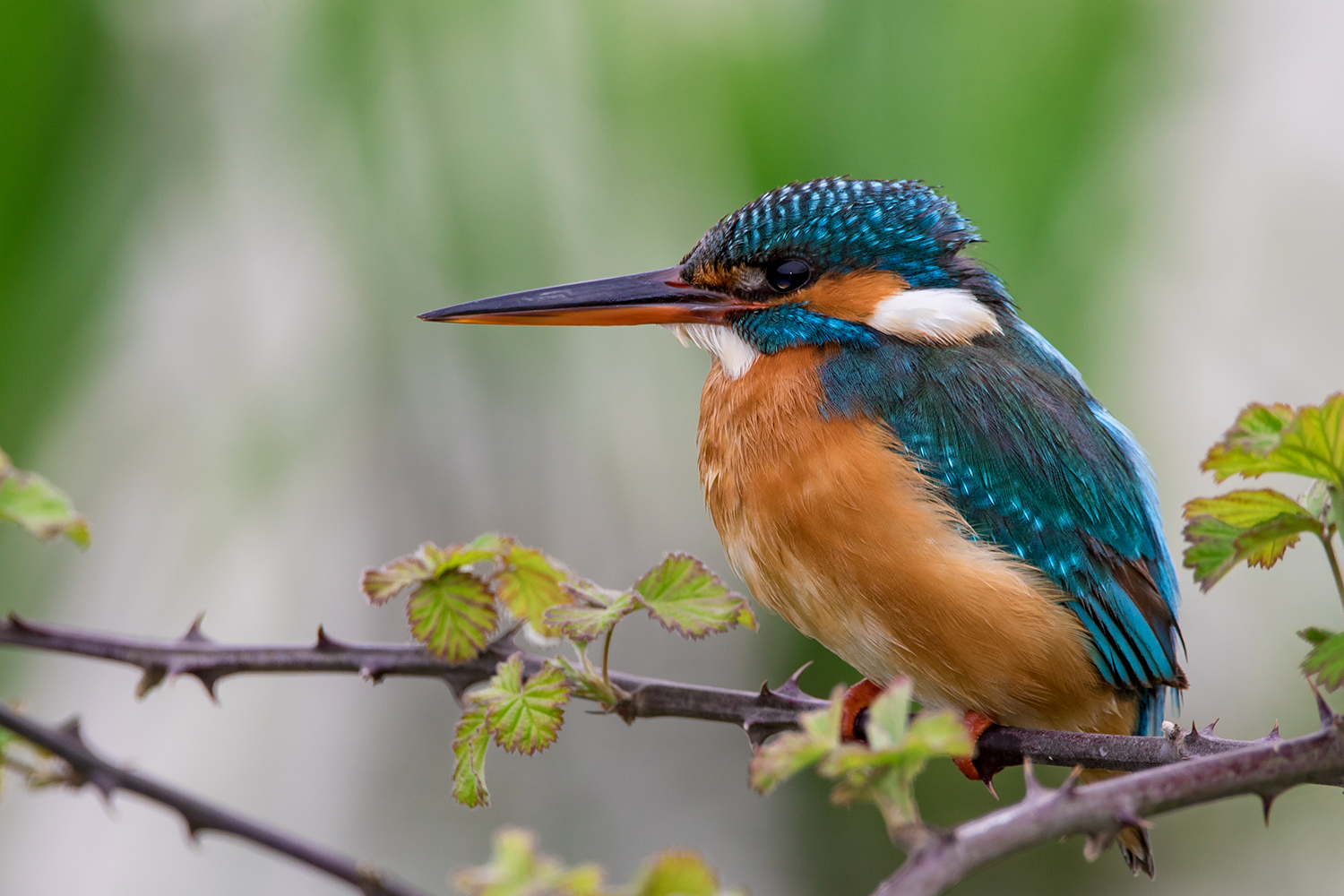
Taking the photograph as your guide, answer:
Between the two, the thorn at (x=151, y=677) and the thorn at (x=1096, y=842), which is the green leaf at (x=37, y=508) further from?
the thorn at (x=1096, y=842)

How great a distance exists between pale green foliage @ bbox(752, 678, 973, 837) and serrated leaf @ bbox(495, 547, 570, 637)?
1.19 ft

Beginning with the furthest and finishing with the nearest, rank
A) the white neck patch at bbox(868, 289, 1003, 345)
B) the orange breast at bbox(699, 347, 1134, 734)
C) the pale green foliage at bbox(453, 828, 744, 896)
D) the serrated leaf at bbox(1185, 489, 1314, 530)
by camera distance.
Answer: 1. the white neck patch at bbox(868, 289, 1003, 345)
2. the orange breast at bbox(699, 347, 1134, 734)
3. the serrated leaf at bbox(1185, 489, 1314, 530)
4. the pale green foliage at bbox(453, 828, 744, 896)

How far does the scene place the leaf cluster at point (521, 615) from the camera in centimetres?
75

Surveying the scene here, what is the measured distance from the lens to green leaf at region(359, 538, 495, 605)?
0.78m

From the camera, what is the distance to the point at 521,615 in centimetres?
83

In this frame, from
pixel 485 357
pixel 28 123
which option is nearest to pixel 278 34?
pixel 28 123

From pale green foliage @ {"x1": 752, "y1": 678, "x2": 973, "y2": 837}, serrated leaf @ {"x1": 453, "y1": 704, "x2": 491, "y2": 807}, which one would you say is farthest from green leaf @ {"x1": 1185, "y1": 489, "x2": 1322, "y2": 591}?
serrated leaf @ {"x1": 453, "y1": 704, "x2": 491, "y2": 807}

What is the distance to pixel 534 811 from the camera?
7.50 feet

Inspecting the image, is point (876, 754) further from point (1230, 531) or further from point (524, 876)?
point (1230, 531)

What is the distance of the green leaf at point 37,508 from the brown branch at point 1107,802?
1.42 feet

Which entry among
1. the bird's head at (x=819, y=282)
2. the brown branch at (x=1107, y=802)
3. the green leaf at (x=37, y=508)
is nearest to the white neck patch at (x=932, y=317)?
the bird's head at (x=819, y=282)

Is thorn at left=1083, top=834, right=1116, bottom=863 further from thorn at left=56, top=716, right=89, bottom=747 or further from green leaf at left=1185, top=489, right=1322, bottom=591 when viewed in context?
thorn at left=56, top=716, right=89, bottom=747

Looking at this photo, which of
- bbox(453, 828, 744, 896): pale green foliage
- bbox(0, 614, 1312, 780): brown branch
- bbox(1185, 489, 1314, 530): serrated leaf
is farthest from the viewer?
bbox(0, 614, 1312, 780): brown branch

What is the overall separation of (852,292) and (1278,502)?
2.22 ft
